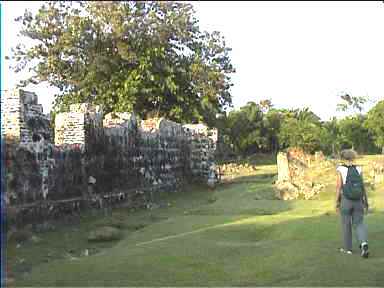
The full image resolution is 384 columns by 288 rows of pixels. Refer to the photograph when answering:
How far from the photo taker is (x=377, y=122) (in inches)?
1631

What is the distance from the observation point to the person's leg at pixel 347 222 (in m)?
7.11

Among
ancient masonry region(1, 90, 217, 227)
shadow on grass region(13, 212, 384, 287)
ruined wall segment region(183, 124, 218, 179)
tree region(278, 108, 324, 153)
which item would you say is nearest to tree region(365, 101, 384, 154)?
tree region(278, 108, 324, 153)

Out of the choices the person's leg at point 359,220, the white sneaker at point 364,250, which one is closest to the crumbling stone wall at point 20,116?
the person's leg at point 359,220

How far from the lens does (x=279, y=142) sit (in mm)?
48531

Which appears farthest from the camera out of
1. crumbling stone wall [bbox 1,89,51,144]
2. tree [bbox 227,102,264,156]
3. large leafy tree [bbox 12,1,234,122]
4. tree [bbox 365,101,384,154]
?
tree [bbox 227,102,264,156]

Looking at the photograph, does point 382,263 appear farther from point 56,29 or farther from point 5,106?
point 56,29

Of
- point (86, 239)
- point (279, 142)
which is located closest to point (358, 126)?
point (279, 142)

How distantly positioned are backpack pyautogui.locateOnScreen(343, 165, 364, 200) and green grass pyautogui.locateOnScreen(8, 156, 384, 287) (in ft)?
2.22

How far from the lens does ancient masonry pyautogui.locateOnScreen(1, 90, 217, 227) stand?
9.88 metres

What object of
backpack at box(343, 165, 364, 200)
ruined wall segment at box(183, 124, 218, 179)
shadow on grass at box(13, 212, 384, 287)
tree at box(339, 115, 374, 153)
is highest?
tree at box(339, 115, 374, 153)

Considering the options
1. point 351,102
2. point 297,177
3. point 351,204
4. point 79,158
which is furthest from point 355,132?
point 351,204

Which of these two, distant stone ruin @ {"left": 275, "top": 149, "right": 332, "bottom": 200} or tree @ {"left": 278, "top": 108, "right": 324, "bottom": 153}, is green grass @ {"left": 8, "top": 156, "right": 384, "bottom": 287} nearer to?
distant stone ruin @ {"left": 275, "top": 149, "right": 332, "bottom": 200}

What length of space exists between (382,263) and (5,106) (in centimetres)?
635

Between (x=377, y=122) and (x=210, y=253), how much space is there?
3640cm
